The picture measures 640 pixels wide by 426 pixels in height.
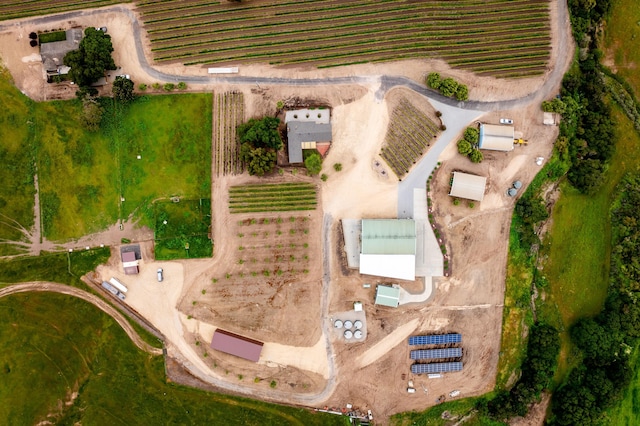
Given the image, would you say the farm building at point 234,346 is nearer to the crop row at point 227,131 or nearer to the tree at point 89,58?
the crop row at point 227,131

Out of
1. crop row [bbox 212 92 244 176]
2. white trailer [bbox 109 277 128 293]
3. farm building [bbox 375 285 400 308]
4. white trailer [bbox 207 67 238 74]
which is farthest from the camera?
white trailer [bbox 207 67 238 74]

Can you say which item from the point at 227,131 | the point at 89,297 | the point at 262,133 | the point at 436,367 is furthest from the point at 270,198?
the point at 436,367

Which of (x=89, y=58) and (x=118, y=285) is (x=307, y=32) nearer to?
(x=89, y=58)

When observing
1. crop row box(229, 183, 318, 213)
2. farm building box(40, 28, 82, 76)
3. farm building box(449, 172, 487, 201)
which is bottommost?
crop row box(229, 183, 318, 213)

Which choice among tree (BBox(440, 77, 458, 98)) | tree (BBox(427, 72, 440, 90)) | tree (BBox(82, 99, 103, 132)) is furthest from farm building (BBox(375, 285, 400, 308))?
tree (BBox(82, 99, 103, 132))

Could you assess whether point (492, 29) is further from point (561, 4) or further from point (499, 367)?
point (499, 367)

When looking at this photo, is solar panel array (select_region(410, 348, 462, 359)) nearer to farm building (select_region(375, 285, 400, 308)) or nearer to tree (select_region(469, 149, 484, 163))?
farm building (select_region(375, 285, 400, 308))

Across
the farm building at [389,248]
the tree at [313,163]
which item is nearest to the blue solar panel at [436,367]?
→ the farm building at [389,248]
